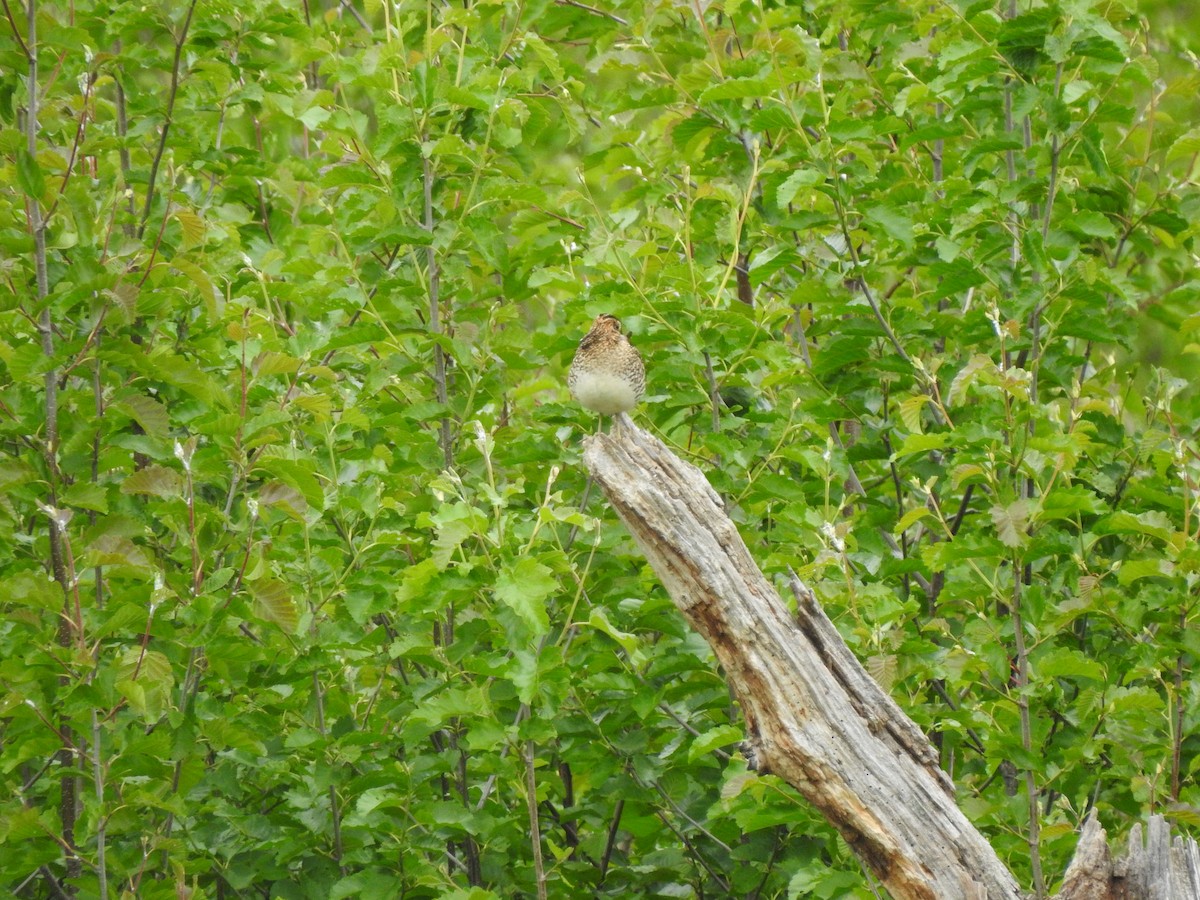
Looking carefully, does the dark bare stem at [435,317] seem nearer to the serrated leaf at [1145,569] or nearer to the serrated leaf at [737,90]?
the serrated leaf at [737,90]

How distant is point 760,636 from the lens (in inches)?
122

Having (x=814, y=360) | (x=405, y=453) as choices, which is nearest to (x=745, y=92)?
(x=814, y=360)

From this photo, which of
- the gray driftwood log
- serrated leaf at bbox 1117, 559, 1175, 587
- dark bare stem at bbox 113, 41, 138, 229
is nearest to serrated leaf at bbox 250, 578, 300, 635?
the gray driftwood log

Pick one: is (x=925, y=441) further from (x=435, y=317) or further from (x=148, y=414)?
(x=148, y=414)

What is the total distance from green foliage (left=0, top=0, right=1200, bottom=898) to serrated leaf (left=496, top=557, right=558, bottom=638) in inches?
0.4

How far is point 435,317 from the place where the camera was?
403 cm

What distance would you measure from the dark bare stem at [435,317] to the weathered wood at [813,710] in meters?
0.97

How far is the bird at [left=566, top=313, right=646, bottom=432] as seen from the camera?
3770 mm

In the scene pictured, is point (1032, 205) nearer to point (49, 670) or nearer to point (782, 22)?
point (782, 22)

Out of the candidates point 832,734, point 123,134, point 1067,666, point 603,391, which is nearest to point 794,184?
point 603,391

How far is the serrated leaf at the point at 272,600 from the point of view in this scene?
3.52m

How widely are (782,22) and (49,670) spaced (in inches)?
102

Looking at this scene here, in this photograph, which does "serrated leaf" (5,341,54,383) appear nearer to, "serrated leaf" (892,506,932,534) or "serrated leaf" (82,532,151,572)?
"serrated leaf" (82,532,151,572)

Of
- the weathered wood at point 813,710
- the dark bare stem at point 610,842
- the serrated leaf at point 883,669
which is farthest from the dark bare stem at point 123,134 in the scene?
the serrated leaf at point 883,669
